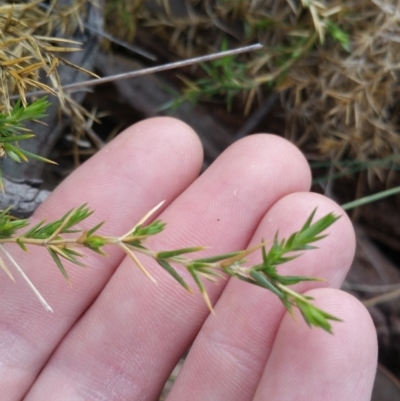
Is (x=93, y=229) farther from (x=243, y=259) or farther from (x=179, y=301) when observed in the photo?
(x=179, y=301)

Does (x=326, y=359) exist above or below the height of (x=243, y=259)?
below

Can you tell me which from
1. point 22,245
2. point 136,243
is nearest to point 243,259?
point 136,243

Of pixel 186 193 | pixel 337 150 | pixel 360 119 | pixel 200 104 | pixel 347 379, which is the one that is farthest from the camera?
pixel 200 104

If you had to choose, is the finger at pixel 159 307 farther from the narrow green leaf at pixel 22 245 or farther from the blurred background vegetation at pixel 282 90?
the narrow green leaf at pixel 22 245

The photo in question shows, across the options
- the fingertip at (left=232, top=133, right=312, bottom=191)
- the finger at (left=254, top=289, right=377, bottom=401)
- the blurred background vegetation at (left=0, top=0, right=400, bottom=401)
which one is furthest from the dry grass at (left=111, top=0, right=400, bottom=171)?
the finger at (left=254, top=289, right=377, bottom=401)

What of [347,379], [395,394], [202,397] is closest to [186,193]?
[202,397]

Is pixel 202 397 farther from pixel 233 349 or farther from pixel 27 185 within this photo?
pixel 27 185

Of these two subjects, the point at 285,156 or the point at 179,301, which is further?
the point at 285,156

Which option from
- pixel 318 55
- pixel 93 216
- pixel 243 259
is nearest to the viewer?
pixel 243 259
